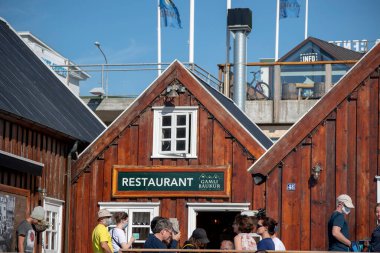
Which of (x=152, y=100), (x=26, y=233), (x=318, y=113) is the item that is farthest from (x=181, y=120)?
(x=26, y=233)

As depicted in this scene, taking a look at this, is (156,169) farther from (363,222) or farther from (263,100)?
(263,100)

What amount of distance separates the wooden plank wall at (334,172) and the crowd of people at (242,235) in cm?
368

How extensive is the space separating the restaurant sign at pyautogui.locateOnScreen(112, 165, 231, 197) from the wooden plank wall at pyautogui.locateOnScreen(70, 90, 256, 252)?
151mm

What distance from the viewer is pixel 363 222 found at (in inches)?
863

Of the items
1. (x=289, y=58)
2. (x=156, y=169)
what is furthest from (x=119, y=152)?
(x=289, y=58)

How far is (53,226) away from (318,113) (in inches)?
260

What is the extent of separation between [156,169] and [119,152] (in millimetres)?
1047

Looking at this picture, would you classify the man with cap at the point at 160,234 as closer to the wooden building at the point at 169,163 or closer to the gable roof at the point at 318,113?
the gable roof at the point at 318,113

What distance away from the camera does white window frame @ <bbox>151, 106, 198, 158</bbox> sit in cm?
2438

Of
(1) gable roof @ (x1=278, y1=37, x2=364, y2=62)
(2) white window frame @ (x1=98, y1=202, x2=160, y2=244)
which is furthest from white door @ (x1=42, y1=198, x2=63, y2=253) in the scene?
(1) gable roof @ (x1=278, y1=37, x2=364, y2=62)

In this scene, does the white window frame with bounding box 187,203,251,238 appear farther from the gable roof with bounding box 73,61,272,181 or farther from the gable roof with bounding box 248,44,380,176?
the gable roof with bounding box 73,61,272,181

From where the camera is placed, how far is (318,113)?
74.2 ft

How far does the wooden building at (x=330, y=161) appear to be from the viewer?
72.7ft

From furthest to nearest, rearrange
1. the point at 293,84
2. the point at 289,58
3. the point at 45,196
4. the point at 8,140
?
the point at 289,58 → the point at 293,84 → the point at 45,196 → the point at 8,140
